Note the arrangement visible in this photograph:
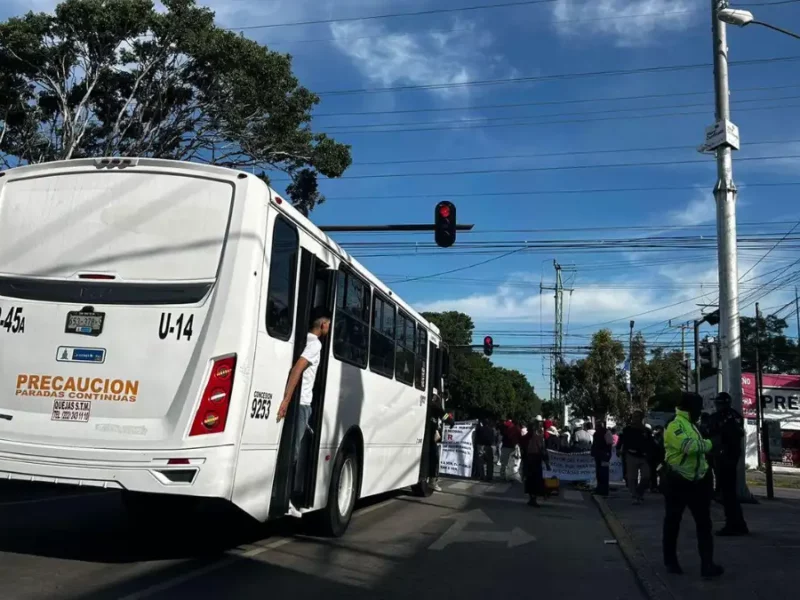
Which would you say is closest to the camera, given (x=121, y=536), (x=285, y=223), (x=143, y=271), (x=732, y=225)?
(x=143, y=271)

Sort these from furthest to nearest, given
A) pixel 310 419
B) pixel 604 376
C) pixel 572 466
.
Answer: pixel 604 376 → pixel 572 466 → pixel 310 419

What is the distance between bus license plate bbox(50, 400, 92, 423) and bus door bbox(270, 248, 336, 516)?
178cm

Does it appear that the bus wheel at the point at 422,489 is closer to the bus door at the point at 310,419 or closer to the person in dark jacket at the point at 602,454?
the person in dark jacket at the point at 602,454

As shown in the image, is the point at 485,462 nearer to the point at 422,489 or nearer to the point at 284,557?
the point at 422,489

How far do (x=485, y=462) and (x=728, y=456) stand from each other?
11437 millimetres

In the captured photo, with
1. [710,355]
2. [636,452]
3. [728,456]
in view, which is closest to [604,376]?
[710,355]

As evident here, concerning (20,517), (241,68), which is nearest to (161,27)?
(241,68)

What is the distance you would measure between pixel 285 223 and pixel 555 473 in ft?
49.4

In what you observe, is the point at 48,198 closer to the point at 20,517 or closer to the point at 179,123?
the point at 20,517

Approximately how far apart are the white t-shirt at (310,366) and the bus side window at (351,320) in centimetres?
93

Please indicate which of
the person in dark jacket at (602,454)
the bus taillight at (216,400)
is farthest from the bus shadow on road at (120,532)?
the person in dark jacket at (602,454)

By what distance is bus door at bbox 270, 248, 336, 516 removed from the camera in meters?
7.44

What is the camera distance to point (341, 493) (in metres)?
9.41

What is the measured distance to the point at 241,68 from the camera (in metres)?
19.7
